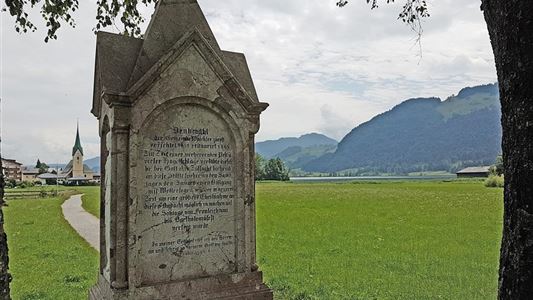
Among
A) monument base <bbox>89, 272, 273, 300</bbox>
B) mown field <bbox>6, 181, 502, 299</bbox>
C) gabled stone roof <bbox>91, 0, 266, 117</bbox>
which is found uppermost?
gabled stone roof <bbox>91, 0, 266, 117</bbox>

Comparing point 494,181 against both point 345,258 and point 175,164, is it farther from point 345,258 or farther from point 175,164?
point 175,164

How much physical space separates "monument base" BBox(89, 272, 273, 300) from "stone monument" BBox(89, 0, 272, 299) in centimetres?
1

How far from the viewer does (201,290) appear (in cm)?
575

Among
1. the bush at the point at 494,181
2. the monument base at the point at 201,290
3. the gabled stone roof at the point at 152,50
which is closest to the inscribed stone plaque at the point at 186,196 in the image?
the monument base at the point at 201,290

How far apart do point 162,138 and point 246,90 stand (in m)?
1.50

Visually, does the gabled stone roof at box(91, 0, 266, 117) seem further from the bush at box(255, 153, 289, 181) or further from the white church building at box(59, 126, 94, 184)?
the white church building at box(59, 126, 94, 184)

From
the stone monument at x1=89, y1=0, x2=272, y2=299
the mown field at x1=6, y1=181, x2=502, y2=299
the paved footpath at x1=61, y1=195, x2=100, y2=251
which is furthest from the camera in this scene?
the paved footpath at x1=61, y1=195, x2=100, y2=251

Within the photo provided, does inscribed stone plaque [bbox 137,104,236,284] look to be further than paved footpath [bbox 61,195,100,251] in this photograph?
No

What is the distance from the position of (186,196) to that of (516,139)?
4146mm

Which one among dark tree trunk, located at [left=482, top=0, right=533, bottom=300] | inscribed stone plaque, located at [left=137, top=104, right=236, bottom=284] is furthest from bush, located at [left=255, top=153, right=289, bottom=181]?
dark tree trunk, located at [left=482, top=0, right=533, bottom=300]

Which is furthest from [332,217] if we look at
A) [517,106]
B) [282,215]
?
[517,106]

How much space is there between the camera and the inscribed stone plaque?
553 centimetres

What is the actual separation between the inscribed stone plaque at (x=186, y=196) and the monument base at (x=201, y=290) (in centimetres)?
11

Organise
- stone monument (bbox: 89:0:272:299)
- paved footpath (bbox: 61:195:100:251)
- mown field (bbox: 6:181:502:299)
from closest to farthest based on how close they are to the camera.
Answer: stone monument (bbox: 89:0:272:299)
mown field (bbox: 6:181:502:299)
paved footpath (bbox: 61:195:100:251)
